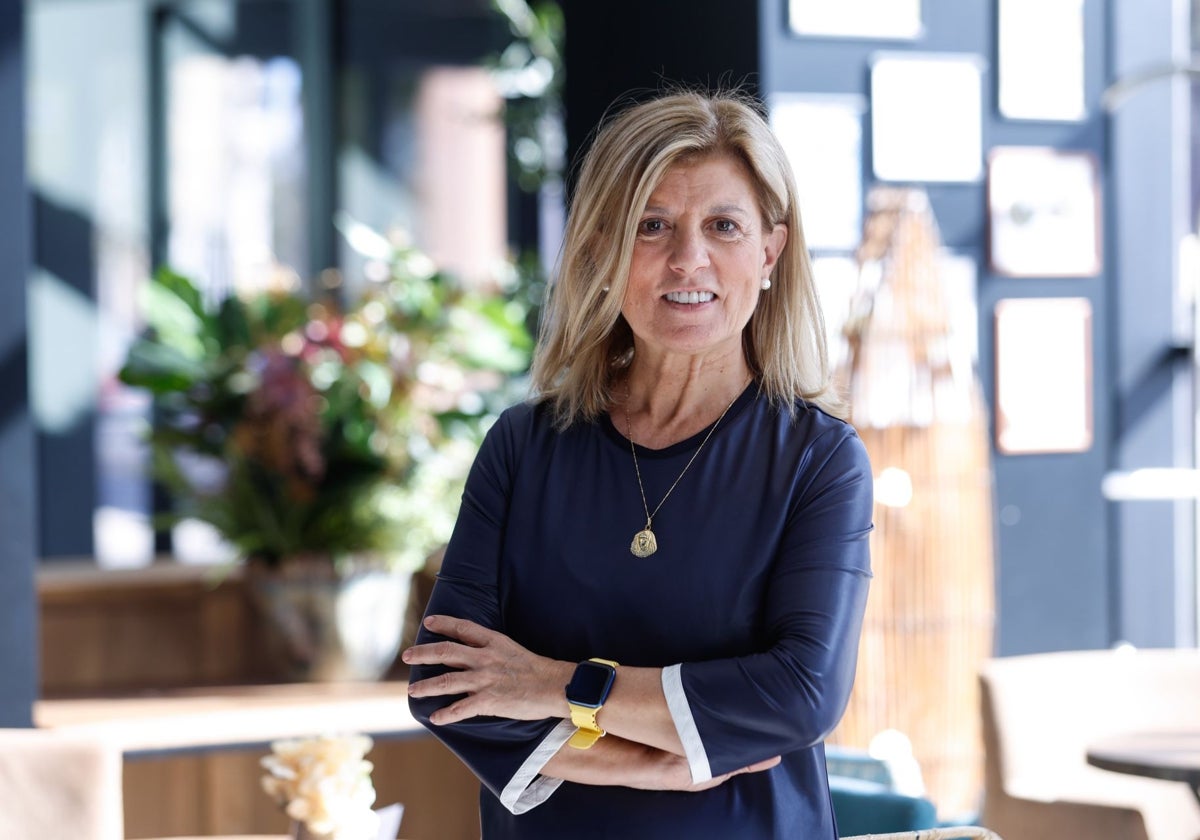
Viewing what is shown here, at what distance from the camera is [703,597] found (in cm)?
169

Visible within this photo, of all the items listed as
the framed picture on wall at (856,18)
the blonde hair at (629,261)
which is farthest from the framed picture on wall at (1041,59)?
the blonde hair at (629,261)

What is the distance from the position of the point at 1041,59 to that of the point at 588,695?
3.45 meters

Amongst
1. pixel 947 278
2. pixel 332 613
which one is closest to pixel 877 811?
pixel 332 613

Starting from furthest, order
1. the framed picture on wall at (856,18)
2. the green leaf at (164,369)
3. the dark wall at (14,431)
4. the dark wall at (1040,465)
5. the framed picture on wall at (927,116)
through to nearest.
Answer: the dark wall at (1040,465)
the framed picture on wall at (927,116)
the framed picture on wall at (856,18)
the green leaf at (164,369)
the dark wall at (14,431)

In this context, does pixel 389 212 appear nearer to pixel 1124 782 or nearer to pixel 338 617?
pixel 338 617


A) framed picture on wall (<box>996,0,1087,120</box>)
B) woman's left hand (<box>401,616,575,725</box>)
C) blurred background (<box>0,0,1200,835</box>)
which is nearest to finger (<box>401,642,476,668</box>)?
woman's left hand (<box>401,616,575,725</box>)

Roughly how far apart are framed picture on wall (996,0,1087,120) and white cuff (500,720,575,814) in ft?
10.7

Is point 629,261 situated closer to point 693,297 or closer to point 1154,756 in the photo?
point 693,297

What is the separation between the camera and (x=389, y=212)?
738 centimetres

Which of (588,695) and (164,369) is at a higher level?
(164,369)

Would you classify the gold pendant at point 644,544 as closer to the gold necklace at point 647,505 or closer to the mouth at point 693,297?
the gold necklace at point 647,505

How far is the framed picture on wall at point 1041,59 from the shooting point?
4352 millimetres

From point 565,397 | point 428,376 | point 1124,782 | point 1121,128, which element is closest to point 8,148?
point 428,376

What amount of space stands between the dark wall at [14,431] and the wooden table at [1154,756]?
2253 mm
